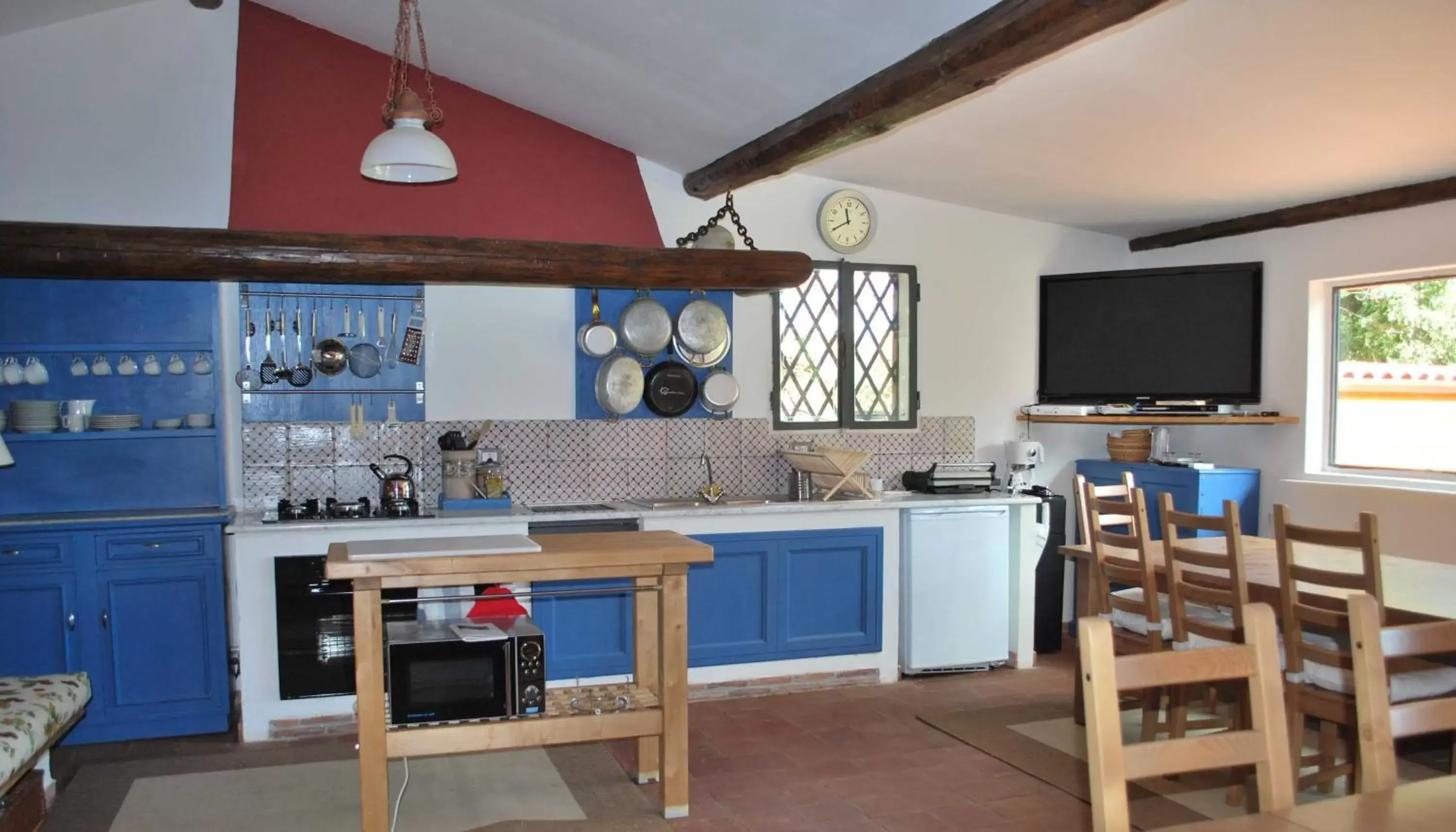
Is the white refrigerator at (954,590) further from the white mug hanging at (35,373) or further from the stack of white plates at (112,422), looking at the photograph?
the white mug hanging at (35,373)

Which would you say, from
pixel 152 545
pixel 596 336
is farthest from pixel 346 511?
pixel 596 336

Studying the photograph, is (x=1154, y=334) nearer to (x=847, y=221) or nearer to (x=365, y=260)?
(x=847, y=221)

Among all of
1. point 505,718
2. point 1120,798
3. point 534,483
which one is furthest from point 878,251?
point 1120,798

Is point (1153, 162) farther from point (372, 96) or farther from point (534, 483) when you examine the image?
point (372, 96)

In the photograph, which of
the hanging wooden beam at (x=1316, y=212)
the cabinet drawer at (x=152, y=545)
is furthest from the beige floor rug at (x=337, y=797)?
the hanging wooden beam at (x=1316, y=212)

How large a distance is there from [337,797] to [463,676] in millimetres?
900

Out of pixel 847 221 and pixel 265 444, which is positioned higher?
pixel 847 221

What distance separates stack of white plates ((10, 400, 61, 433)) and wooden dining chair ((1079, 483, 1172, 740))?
440 centimetres

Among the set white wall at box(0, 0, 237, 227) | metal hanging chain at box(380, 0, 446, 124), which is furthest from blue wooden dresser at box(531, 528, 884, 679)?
white wall at box(0, 0, 237, 227)

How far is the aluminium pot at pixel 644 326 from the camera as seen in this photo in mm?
5203

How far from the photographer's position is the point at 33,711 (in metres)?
3.15

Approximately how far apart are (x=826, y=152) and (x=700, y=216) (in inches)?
53.0

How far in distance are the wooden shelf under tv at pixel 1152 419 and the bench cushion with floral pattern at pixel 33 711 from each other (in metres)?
4.82

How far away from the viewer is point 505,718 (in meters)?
3.25
